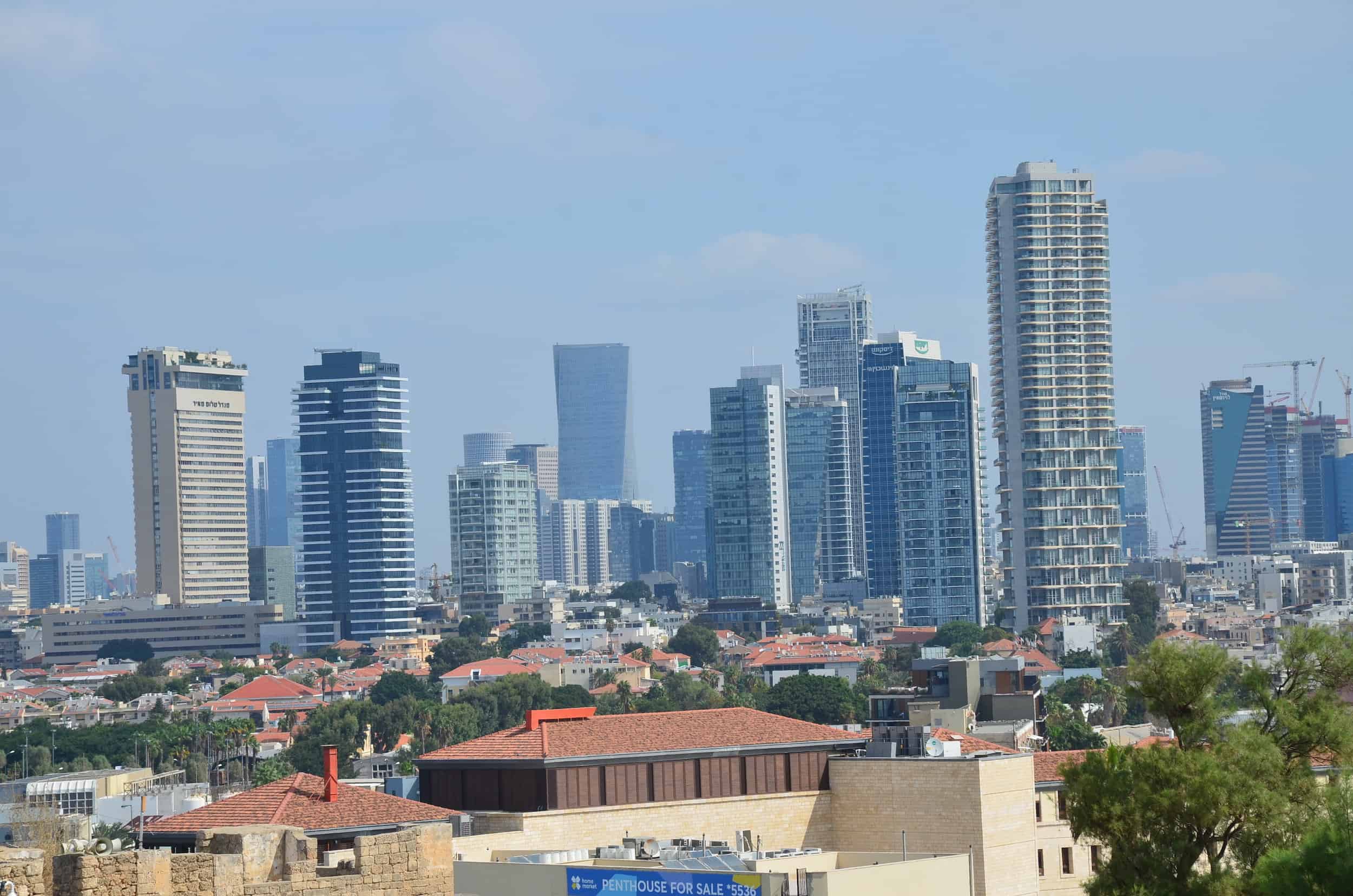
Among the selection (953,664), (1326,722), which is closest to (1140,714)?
(953,664)

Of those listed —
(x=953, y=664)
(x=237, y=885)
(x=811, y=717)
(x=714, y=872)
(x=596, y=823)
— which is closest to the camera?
(x=237, y=885)

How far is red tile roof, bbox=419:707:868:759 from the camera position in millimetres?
52469

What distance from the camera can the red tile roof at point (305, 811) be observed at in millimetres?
44094

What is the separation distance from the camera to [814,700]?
167m

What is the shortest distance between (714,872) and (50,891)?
15.9 m

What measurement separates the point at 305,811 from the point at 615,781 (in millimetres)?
10298

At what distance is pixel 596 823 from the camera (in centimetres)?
5150

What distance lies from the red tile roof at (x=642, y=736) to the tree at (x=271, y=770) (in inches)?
2650

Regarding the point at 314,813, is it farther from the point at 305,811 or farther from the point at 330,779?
the point at 330,779

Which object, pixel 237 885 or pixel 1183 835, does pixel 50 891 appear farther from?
pixel 1183 835

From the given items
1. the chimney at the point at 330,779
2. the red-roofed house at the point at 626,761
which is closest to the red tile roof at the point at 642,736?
the red-roofed house at the point at 626,761

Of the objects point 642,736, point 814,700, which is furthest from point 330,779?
point 814,700

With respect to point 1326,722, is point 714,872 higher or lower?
lower

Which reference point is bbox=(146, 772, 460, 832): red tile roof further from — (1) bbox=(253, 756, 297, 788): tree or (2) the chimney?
(1) bbox=(253, 756, 297, 788): tree
